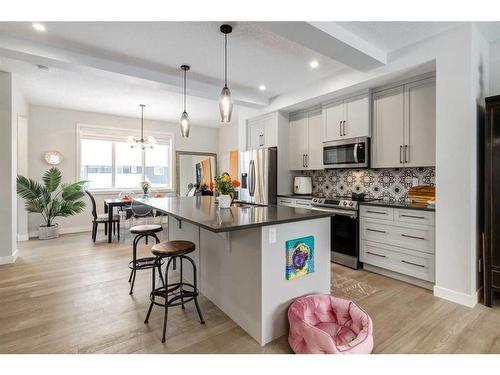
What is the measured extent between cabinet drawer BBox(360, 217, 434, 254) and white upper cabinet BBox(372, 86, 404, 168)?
79 centimetres

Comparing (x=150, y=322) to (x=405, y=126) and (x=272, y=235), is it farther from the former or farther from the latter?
(x=405, y=126)

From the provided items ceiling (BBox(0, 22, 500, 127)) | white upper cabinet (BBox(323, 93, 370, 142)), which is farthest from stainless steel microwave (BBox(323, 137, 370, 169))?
ceiling (BBox(0, 22, 500, 127))

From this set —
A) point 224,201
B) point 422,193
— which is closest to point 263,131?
point 224,201

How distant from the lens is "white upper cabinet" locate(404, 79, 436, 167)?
121 inches

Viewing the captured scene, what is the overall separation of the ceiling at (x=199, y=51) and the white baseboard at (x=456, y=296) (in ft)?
8.16

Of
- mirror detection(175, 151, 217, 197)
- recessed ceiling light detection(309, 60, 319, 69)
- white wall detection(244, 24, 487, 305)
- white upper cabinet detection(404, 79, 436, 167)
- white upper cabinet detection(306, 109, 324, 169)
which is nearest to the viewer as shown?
white wall detection(244, 24, 487, 305)

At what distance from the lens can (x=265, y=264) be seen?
Answer: 76.8 inches

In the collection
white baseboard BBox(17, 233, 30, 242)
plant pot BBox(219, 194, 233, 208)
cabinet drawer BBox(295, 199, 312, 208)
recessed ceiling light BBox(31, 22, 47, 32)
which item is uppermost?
recessed ceiling light BBox(31, 22, 47, 32)

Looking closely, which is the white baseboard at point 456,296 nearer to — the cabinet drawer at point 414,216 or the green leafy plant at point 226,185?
the cabinet drawer at point 414,216

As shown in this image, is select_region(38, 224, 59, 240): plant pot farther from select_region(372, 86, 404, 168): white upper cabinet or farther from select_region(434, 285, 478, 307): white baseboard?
select_region(434, 285, 478, 307): white baseboard

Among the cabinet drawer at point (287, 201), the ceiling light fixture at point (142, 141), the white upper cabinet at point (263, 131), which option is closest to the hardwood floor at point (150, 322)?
the cabinet drawer at point (287, 201)

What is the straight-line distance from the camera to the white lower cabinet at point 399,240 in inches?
112
